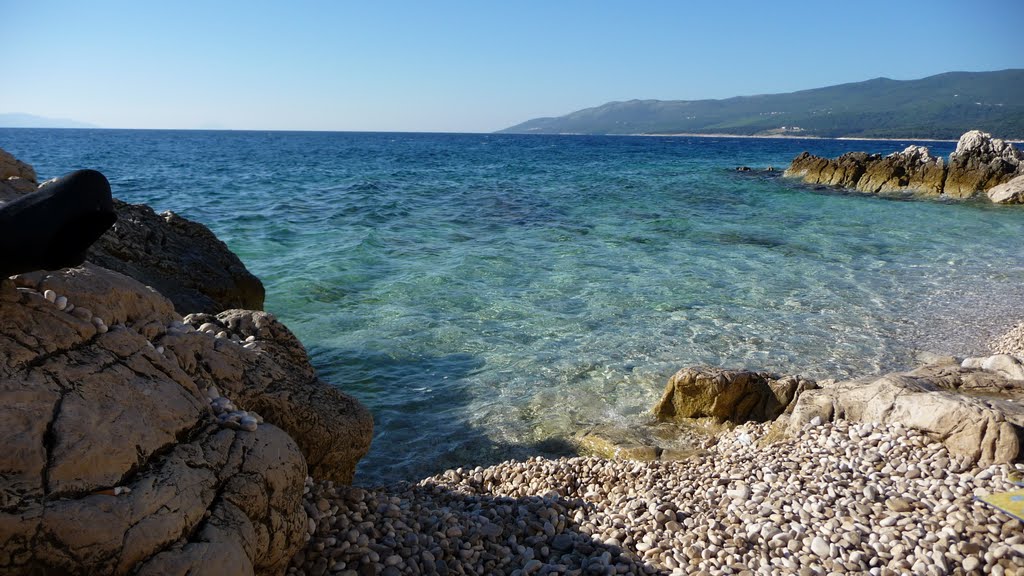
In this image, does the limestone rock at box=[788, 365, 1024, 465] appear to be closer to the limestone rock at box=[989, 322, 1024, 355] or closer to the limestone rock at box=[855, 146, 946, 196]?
the limestone rock at box=[989, 322, 1024, 355]

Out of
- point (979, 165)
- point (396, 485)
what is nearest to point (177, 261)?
point (396, 485)

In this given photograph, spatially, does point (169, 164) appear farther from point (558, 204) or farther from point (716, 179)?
point (716, 179)

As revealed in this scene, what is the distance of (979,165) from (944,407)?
35629mm

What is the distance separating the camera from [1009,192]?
2962 centimetres

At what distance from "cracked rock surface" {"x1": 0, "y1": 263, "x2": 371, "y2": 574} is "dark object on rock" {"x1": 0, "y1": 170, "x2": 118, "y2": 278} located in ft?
1.25

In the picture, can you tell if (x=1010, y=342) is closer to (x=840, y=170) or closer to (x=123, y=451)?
(x=123, y=451)

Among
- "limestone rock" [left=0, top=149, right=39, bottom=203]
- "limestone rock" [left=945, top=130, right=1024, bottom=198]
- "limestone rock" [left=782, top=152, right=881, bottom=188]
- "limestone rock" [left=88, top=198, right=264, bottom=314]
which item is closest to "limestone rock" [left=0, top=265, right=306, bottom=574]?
"limestone rock" [left=0, top=149, right=39, bottom=203]

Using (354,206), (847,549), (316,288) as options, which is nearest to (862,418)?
(847,549)

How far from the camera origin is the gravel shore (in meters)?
4.15

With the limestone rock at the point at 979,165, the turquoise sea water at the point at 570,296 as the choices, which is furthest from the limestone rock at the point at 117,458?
the limestone rock at the point at 979,165

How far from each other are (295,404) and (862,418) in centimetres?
493

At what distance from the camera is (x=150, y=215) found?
28.1 feet

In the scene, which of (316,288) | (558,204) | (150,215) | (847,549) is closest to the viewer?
(847,549)

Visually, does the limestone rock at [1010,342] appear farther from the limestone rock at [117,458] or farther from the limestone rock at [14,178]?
the limestone rock at [14,178]
